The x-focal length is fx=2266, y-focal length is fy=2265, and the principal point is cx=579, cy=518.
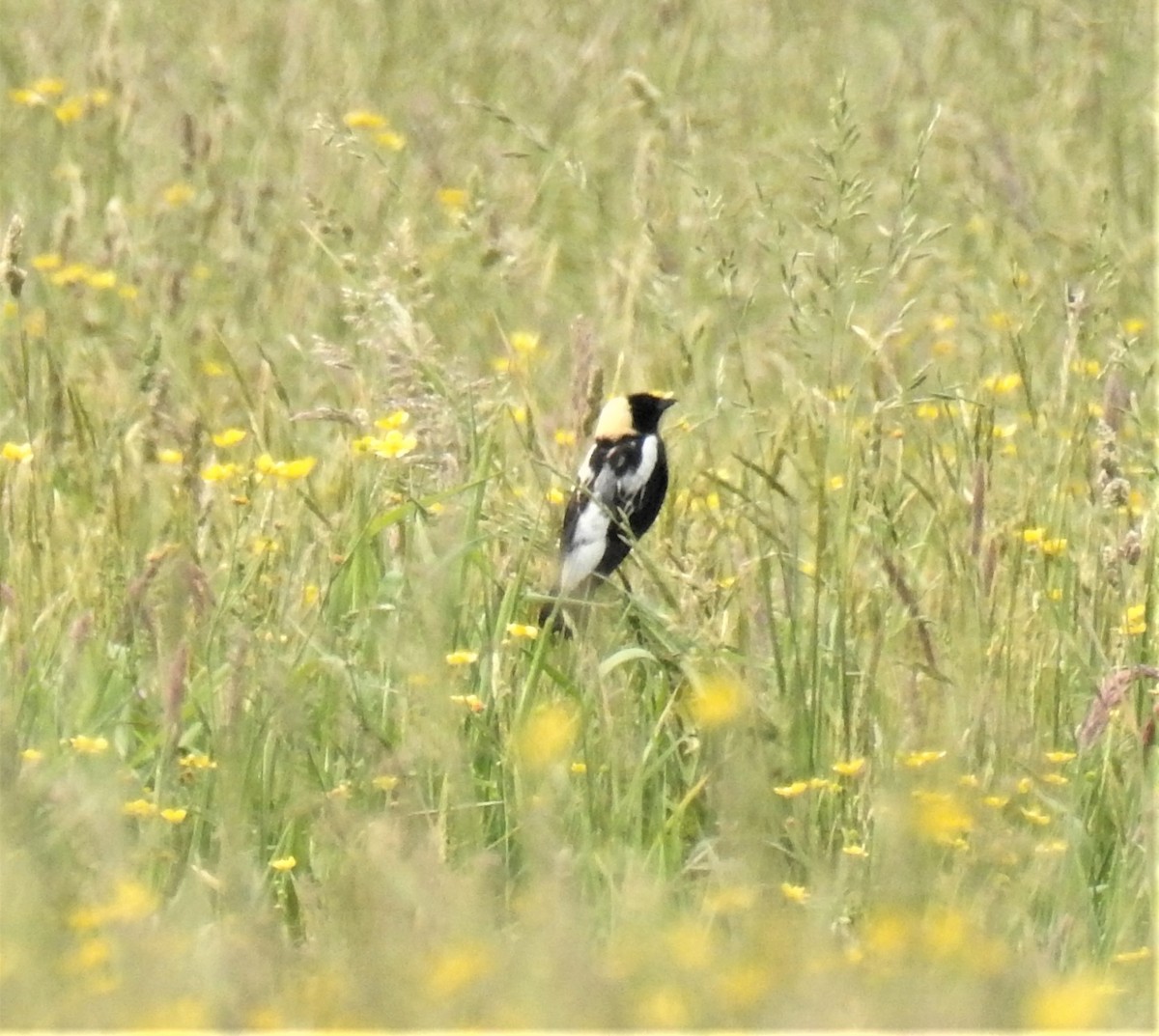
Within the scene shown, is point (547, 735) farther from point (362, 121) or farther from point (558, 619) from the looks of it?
point (362, 121)

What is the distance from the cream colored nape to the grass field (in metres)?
0.13

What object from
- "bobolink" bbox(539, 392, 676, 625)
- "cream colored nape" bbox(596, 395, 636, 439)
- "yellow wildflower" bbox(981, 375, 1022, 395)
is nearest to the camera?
"bobolink" bbox(539, 392, 676, 625)

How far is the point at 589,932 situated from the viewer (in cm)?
233

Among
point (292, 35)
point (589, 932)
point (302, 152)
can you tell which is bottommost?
point (589, 932)

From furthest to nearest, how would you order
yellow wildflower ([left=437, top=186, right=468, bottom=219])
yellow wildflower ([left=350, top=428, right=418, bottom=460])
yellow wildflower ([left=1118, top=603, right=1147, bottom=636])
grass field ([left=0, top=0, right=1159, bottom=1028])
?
yellow wildflower ([left=437, top=186, right=468, bottom=219]) < yellow wildflower ([left=350, top=428, right=418, bottom=460]) < yellow wildflower ([left=1118, top=603, right=1147, bottom=636]) < grass field ([left=0, top=0, right=1159, bottom=1028])

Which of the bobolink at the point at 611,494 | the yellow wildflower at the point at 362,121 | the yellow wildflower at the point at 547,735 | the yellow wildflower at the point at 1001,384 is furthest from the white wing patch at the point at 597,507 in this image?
the yellow wildflower at the point at 362,121

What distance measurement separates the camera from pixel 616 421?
14.6 feet

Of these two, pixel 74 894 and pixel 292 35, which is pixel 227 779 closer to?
pixel 74 894

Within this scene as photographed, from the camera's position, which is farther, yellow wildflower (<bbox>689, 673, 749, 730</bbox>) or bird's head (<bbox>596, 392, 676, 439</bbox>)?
bird's head (<bbox>596, 392, 676, 439</bbox>)

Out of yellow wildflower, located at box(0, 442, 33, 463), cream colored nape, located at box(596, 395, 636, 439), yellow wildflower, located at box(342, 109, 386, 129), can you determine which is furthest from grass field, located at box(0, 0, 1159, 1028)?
yellow wildflower, located at box(342, 109, 386, 129)

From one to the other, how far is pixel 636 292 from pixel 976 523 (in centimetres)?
143

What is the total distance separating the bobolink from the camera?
3727 mm

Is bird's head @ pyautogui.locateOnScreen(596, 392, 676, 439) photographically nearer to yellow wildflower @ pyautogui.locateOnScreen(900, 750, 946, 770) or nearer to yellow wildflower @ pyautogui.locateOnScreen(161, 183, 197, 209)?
yellow wildflower @ pyautogui.locateOnScreen(900, 750, 946, 770)

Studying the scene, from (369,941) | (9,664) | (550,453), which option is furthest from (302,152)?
(369,941)
